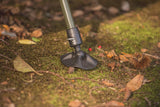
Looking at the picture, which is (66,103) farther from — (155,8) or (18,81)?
(155,8)

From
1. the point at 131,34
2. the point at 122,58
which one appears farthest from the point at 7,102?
the point at 131,34

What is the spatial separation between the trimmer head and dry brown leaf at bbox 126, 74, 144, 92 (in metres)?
0.30

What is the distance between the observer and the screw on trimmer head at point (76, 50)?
4.71 feet

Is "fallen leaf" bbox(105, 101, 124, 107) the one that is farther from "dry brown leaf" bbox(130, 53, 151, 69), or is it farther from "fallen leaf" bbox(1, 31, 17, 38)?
"fallen leaf" bbox(1, 31, 17, 38)

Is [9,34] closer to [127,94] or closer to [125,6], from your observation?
[127,94]

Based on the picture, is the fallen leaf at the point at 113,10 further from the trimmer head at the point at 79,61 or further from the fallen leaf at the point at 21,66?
the fallen leaf at the point at 21,66

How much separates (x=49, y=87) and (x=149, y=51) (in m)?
1.02

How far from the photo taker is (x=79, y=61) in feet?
Result: 4.76

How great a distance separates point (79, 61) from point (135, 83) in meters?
0.45

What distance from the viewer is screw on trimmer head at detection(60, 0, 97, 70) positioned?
4.71 feet

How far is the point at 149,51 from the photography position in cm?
179

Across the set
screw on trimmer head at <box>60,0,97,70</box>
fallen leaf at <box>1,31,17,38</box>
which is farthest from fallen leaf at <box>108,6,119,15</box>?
fallen leaf at <box>1,31,17,38</box>

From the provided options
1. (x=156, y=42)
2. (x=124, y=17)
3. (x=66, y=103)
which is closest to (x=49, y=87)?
(x=66, y=103)

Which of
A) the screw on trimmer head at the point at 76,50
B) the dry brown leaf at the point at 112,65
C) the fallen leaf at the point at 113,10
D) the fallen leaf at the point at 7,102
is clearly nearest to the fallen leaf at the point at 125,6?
the fallen leaf at the point at 113,10
